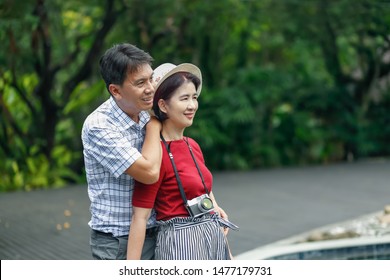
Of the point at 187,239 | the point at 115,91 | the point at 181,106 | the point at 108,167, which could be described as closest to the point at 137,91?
the point at 115,91

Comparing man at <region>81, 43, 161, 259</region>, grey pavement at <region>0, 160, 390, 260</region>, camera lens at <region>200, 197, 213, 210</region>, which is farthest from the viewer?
grey pavement at <region>0, 160, 390, 260</region>

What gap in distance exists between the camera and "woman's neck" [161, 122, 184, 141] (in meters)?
2.83

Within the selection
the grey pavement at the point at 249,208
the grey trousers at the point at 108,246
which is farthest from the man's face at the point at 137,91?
the grey pavement at the point at 249,208

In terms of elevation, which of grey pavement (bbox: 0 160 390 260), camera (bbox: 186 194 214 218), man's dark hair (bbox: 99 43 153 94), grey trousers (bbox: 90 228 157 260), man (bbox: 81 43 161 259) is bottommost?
grey pavement (bbox: 0 160 390 260)

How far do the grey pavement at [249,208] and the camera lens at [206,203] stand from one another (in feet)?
11.3

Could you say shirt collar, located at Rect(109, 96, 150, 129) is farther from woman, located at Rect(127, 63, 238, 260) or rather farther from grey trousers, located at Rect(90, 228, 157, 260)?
grey trousers, located at Rect(90, 228, 157, 260)

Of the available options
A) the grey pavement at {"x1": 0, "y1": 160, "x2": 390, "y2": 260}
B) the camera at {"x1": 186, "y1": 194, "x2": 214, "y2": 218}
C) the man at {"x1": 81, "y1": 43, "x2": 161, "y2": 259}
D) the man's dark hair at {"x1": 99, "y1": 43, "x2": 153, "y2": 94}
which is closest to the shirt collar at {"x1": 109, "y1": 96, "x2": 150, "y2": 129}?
the man at {"x1": 81, "y1": 43, "x2": 161, "y2": 259}

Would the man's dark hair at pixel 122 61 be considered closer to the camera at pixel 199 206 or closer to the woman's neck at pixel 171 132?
the woman's neck at pixel 171 132

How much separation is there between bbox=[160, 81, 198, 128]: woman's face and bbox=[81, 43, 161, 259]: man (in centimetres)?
7

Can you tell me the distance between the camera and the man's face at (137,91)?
2688 millimetres

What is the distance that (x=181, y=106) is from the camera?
2793 millimetres

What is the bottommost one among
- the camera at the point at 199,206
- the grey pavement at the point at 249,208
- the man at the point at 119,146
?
the grey pavement at the point at 249,208

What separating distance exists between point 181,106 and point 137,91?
0.21m

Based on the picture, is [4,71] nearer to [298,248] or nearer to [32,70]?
[32,70]
